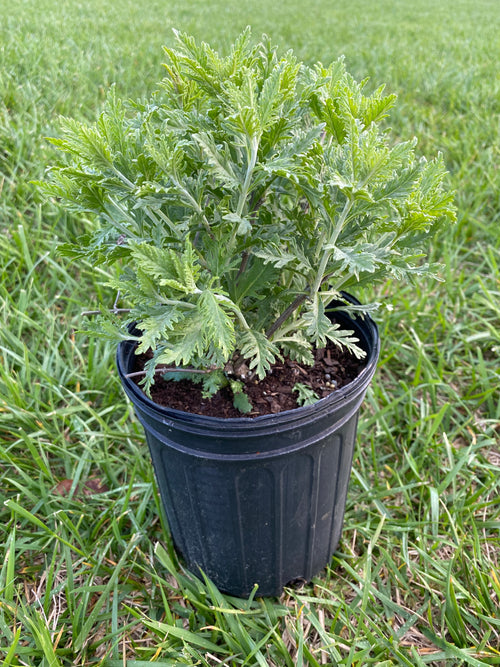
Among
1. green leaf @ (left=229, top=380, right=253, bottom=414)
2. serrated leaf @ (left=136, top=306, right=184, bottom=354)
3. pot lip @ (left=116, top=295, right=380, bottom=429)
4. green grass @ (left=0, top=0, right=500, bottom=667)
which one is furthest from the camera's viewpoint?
green grass @ (left=0, top=0, right=500, bottom=667)

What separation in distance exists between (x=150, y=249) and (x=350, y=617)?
1.19 metres

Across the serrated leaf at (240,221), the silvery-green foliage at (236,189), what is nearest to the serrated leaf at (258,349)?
the silvery-green foliage at (236,189)

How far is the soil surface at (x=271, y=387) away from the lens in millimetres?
1261

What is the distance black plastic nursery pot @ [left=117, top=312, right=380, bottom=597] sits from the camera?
1115 millimetres

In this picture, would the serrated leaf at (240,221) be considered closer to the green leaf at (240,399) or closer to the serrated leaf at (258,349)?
the serrated leaf at (258,349)

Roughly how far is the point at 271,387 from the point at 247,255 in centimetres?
34

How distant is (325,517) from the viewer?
4.76 feet

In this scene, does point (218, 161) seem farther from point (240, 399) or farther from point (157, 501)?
point (157, 501)

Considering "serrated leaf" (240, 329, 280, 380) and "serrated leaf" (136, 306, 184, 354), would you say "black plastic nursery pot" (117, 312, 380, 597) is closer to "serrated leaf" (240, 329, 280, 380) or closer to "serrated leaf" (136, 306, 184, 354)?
"serrated leaf" (240, 329, 280, 380)

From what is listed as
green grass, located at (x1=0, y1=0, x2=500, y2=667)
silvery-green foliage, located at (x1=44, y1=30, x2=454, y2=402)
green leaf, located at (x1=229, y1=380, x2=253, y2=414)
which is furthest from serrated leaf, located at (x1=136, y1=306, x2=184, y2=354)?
green grass, located at (x1=0, y1=0, x2=500, y2=667)

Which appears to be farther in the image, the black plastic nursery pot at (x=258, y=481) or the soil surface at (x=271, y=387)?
the soil surface at (x=271, y=387)

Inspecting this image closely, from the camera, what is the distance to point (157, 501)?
1658mm

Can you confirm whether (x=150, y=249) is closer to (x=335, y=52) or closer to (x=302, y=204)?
(x=302, y=204)

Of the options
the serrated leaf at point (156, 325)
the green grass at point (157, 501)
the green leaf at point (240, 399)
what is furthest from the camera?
the green grass at point (157, 501)
